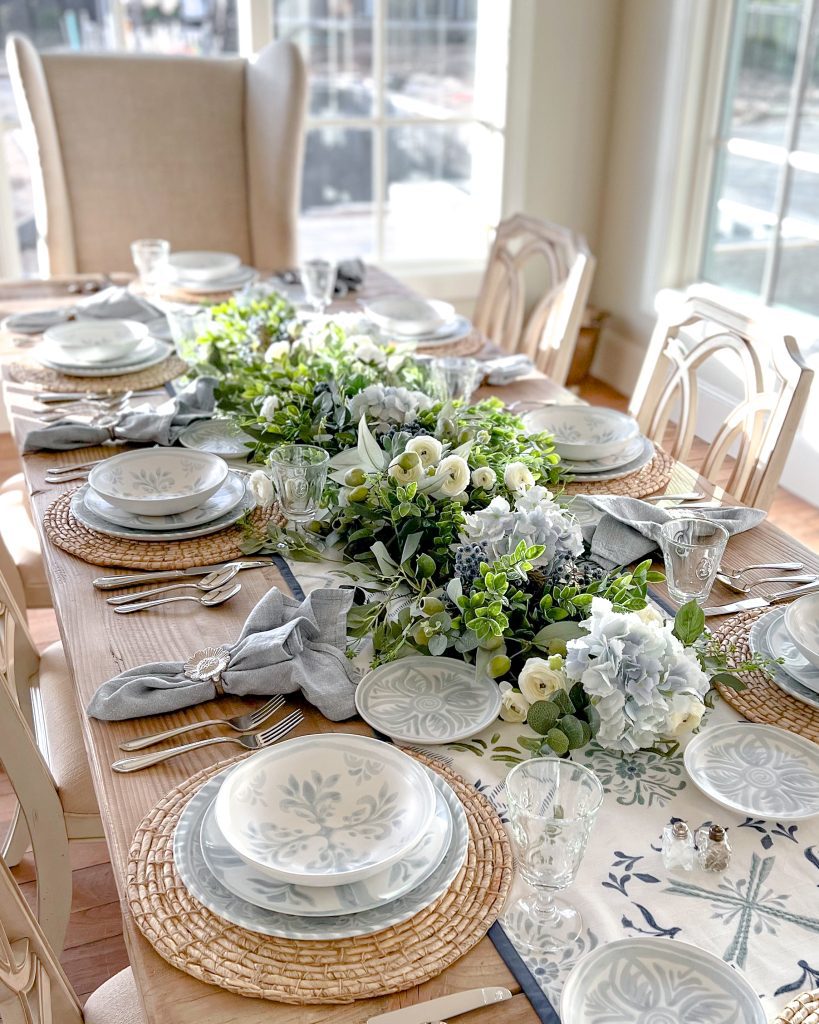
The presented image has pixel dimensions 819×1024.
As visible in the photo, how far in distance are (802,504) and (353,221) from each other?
6.46ft

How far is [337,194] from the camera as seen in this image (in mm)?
4008

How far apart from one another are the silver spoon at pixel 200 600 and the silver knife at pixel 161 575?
5 cm

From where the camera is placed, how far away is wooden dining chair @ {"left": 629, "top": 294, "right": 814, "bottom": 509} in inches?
65.4

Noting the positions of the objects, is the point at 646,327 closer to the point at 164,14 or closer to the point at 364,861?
the point at 164,14

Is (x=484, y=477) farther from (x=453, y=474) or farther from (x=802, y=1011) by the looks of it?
(x=802, y=1011)

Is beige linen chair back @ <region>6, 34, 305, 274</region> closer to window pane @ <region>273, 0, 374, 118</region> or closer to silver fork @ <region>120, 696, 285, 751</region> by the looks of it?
window pane @ <region>273, 0, 374, 118</region>

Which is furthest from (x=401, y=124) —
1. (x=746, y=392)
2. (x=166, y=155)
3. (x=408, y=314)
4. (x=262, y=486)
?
(x=262, y=486)

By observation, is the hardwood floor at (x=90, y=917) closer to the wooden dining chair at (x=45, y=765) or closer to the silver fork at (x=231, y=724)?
the wooden dining chair at (x=45, y=765)

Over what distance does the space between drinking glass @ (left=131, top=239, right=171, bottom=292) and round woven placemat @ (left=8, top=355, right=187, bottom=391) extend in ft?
1.14

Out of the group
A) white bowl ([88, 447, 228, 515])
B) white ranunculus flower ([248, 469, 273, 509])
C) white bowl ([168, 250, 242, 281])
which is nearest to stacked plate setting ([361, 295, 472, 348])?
white bowl ([168, 250, 242, 281])

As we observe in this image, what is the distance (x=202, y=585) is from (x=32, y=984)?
508mm

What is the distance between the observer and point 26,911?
0.89 meters

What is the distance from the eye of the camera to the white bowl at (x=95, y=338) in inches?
81.3

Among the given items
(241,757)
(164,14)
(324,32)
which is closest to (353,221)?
(324,32)
